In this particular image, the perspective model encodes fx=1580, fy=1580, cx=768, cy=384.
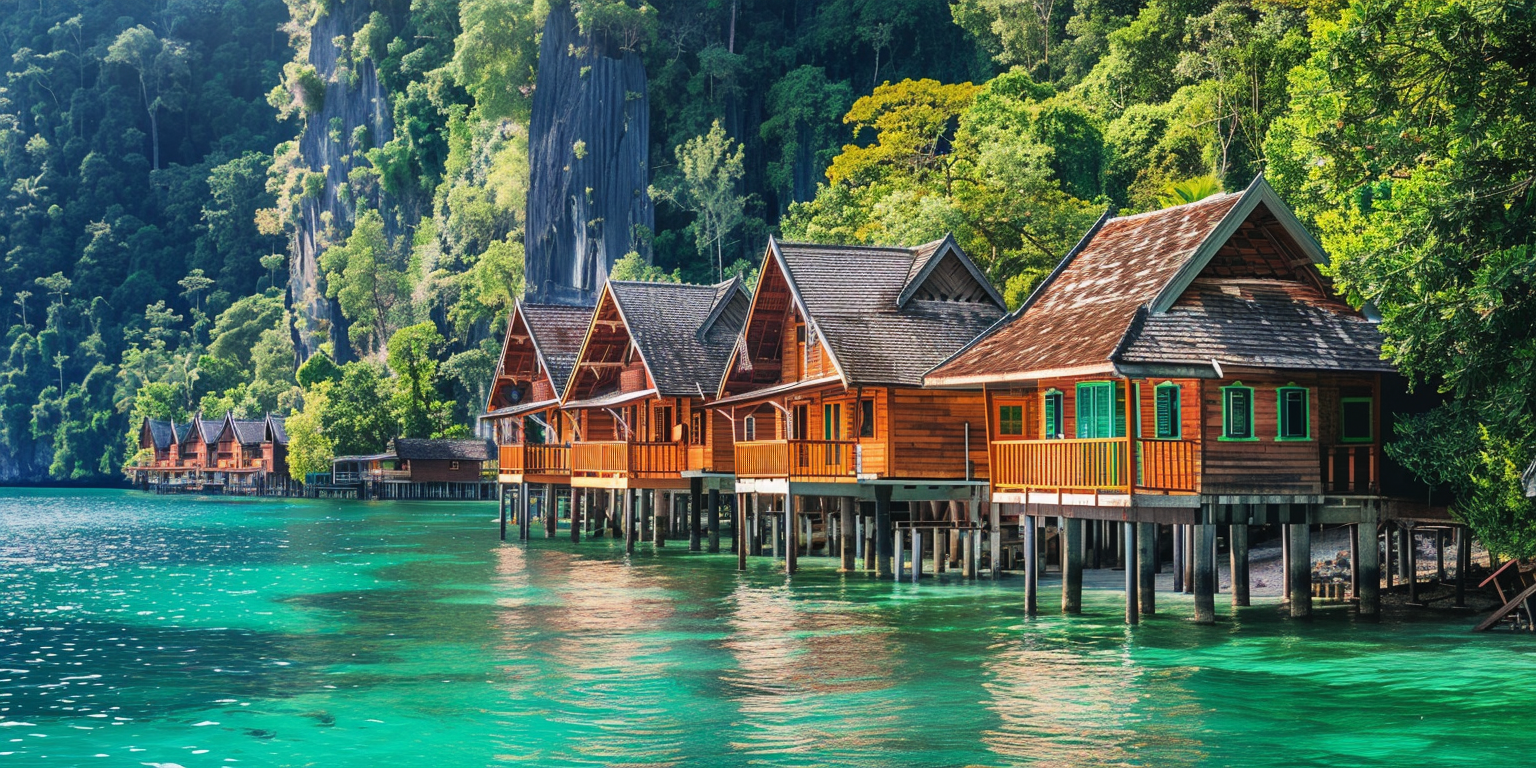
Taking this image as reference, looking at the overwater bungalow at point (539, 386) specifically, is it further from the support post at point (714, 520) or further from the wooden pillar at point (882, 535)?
the wooden pillar at point (882, 535)

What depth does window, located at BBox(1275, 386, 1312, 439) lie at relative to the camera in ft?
87.1

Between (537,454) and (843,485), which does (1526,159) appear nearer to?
(843,485)

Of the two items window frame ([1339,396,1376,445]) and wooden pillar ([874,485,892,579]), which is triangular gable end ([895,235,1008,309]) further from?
window frame ([1339,396,1376,445])

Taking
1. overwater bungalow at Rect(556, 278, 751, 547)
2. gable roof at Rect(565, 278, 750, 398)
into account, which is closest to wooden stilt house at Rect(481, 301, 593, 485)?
overwater bungalow at Rect(556, 278, 751, 547)

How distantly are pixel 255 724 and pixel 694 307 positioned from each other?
33.3m

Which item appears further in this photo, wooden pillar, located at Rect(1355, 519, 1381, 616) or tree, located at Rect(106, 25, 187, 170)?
tree, located at Rect(106, 25, 187, 170)

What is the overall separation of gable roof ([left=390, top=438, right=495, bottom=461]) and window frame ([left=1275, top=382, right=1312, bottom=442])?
83725 millimetres

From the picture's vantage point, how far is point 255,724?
1878 centimetres

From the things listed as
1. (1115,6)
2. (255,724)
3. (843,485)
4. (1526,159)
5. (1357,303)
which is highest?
(1115,6)

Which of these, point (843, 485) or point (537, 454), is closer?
point (843, 485)

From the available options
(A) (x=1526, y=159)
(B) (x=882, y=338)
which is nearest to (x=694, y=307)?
(B) (x=882, y=338)

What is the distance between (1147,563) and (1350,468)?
3.91 metres

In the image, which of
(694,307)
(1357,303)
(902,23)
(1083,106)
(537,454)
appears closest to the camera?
(1357,303)

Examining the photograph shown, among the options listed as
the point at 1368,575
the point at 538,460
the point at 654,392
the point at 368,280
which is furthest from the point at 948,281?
the point at 368,280
